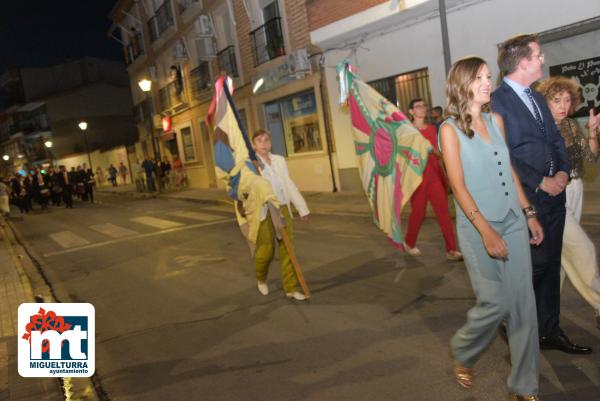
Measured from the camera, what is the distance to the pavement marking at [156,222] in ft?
43.5

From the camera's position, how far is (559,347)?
Answer: 354 cm

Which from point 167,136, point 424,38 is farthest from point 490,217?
point 167,136

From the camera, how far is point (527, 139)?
3.12 m

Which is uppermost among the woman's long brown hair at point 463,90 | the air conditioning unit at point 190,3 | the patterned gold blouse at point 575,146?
the air conditioning unit at point 190,3

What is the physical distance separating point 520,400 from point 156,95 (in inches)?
1222

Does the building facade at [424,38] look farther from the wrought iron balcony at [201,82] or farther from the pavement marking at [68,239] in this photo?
the wrought iron balcony at [201,82]

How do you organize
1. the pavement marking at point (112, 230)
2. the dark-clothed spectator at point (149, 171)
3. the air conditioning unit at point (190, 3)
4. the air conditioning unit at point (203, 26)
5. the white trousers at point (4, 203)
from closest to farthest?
the pavement marking at point (112, 230) → the white trousers at point (4, 203) → the air conditioning unit at point (203, 26) → the air conditioning unit at point (190, 3) → the dark-clothed spectator at point (149, 171)

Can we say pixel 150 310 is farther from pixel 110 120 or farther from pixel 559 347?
pixel 110 120

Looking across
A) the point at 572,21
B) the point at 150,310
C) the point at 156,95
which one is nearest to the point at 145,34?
the point at 156,95

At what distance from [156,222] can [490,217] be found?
→ 12.5 metres

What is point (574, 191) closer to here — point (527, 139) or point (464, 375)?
point (527, 139)

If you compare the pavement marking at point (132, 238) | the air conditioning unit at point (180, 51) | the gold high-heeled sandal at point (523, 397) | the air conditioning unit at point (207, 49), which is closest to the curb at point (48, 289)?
the pavement marking at point (132, 238)

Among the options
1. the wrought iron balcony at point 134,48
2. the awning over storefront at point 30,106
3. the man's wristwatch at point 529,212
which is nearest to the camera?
the man's wristwatch at point 529,212

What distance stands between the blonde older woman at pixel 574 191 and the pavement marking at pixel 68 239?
1061 cm
